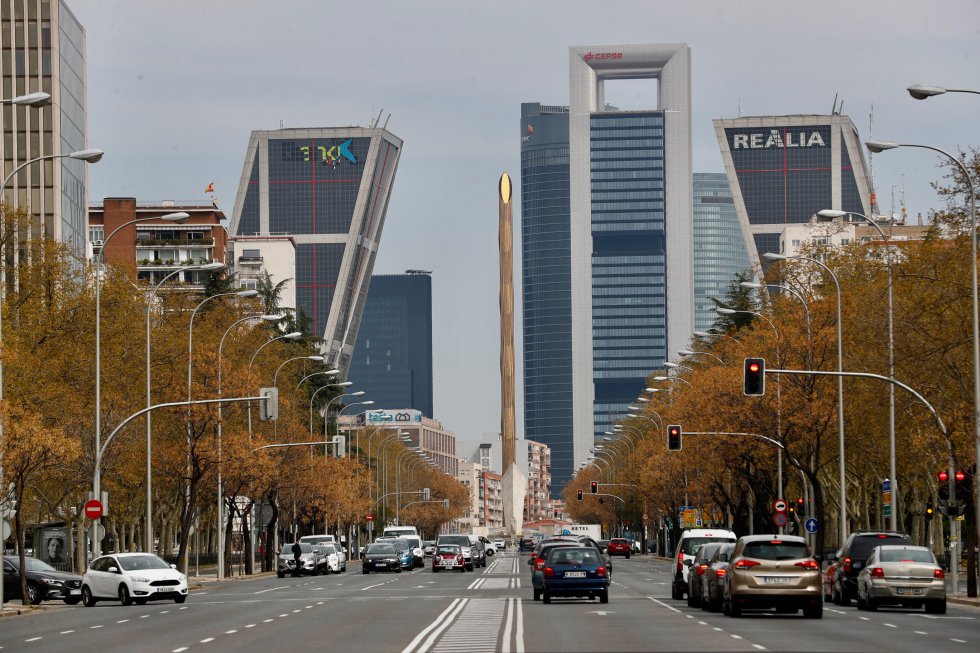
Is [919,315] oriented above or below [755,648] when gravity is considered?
above

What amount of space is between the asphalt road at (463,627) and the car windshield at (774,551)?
3.99ft

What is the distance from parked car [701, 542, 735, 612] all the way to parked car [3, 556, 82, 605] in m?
19.9

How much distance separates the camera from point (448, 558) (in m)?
77.2

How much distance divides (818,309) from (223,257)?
10336cm

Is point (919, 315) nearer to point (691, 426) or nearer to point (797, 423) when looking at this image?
point (797, 423)

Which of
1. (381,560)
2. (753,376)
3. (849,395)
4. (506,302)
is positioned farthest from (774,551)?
(506,302)

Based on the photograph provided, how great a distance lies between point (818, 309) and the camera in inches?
2576

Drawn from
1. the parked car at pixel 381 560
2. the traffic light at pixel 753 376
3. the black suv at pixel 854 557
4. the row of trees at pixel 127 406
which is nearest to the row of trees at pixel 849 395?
the black suv at pixel 854 557

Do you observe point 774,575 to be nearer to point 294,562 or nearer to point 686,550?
point 686,550

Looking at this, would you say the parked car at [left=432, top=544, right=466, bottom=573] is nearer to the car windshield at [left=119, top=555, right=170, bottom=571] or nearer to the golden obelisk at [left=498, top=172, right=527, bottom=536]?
the car windshield at [left=119, top=555, right=170, bottom=571]

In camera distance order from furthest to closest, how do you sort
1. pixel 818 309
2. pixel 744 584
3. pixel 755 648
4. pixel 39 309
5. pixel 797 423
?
1. pixel 818 309
2. pixel 797 423
3. pixel 39 309
4. pixel 744 584
5. pixel 755 648

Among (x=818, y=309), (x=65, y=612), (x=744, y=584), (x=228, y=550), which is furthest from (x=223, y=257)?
(x=744, y=584)

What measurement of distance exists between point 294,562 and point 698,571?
41088mm

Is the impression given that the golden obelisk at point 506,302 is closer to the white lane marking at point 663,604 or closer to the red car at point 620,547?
the red car at point 620,547
